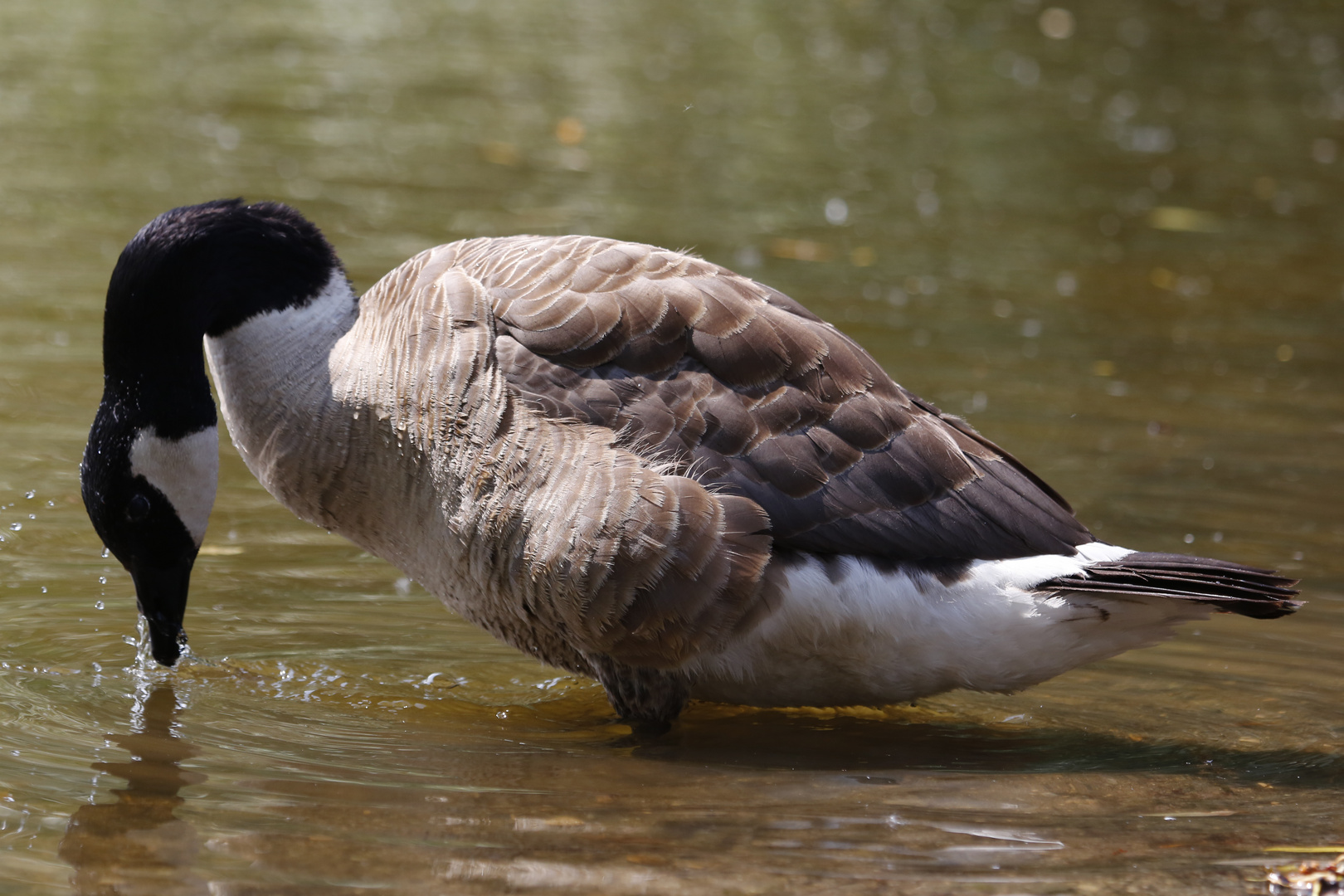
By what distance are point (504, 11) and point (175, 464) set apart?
16767 mm

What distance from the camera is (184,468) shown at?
5.31 meters

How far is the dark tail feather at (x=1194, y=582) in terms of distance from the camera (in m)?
4.82

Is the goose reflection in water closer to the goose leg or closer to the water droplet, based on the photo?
the goose leg

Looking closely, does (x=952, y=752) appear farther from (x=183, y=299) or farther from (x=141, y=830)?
(x=183, y=299)

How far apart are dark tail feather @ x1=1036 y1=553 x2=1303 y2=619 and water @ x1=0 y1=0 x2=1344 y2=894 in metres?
0.58

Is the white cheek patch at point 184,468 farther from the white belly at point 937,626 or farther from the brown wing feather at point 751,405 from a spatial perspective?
the white belly at point 937,626

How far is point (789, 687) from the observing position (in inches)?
208

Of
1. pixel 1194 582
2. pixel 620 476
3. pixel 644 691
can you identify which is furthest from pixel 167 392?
pixel 1194 582

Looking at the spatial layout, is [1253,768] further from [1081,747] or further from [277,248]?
[277,248]

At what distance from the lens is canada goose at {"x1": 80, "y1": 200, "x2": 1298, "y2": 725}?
505 cm

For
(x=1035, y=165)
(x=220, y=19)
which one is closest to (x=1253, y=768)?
(x=1035, y=165)

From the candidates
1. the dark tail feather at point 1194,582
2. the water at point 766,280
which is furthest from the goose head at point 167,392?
the dark tail feather at point 1194,582

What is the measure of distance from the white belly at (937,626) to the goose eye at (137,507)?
6.13ft

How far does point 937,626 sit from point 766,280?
222 inches
